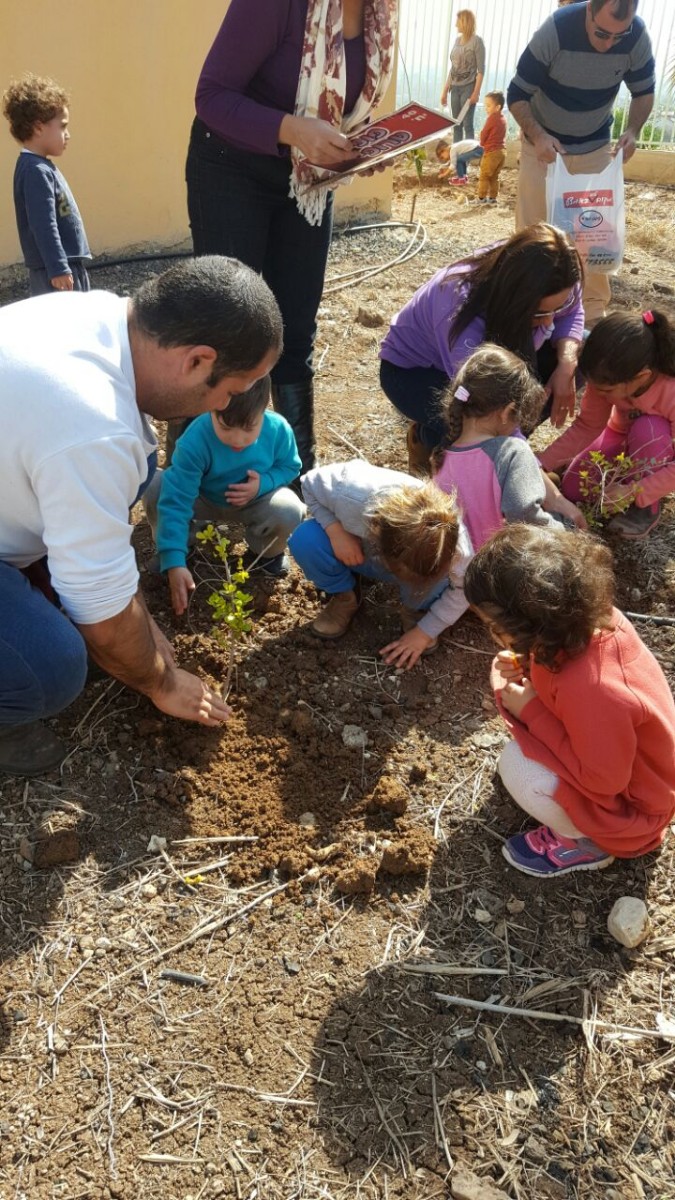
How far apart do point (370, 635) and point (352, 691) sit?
1.04ft

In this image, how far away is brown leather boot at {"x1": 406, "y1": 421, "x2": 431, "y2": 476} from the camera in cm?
390

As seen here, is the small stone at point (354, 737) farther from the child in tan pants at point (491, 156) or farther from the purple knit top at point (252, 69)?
the child in tan pants at point (491, 156)

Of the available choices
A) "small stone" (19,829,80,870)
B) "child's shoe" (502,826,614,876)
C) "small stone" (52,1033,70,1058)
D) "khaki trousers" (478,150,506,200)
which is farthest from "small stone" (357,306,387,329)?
"khaki trousers" (478,150,506,200)

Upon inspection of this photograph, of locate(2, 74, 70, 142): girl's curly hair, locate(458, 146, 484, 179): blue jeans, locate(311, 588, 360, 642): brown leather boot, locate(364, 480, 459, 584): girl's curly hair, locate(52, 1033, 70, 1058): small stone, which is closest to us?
locate(52, 1033, 70, 1058): small stone

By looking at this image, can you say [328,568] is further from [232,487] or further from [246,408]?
[246,408]

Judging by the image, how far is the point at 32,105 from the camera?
4.17 meters

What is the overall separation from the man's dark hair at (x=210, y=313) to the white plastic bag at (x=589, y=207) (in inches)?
141

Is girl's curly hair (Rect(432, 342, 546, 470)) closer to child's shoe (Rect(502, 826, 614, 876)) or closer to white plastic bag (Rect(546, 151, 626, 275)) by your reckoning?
child's shoe (Rect(502, 826, 614, 876))

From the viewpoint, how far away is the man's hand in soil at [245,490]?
10.3 ft

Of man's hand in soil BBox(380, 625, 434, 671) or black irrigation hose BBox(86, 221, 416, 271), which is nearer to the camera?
man's hand in soil BBox(380, 625, 434, 671)

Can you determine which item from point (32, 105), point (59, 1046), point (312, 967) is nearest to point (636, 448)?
point (312, 967)

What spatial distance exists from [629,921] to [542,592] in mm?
893

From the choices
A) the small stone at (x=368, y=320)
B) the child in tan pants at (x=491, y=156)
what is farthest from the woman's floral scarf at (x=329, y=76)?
the child in tan pants at (x=491, y=156)

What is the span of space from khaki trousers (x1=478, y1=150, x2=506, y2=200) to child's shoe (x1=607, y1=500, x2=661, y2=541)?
739cm
